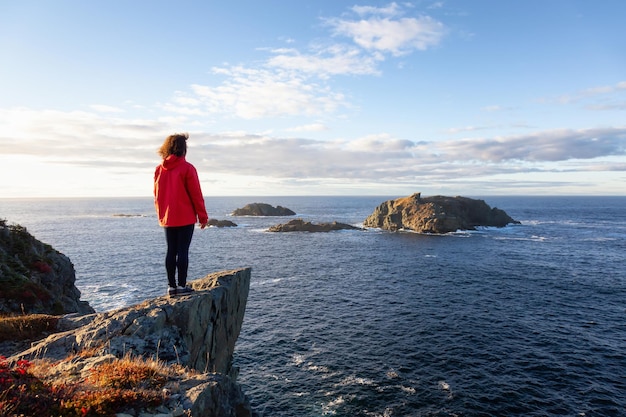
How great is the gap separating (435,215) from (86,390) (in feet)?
398

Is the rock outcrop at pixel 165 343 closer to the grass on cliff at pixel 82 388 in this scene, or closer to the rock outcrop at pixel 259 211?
the grass on cliff at pixel 82 388

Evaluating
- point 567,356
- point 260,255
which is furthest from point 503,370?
point 260,255

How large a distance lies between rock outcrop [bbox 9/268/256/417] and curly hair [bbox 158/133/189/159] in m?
4.83

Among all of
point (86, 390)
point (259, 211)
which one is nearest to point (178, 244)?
point (86, 390)

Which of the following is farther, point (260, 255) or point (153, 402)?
point (260, 255)

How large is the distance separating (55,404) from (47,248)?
3092 cm

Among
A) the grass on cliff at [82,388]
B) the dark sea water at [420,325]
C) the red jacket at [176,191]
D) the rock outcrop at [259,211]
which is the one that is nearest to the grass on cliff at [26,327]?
the grass on cliff at [82,388]

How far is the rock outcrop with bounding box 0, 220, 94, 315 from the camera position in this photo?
19750 millimetres

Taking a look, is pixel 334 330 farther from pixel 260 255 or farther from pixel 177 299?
pixel 260 255

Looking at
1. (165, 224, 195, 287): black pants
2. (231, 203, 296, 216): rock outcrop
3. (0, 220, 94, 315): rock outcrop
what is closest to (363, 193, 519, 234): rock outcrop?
(231, 203, 296, 216): rock outcrop

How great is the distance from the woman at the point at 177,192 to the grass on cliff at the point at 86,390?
353 cm

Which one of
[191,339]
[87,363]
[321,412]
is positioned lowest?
[321,412]

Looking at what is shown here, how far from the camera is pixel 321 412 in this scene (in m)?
24.8

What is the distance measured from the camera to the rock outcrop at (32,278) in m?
19.8
